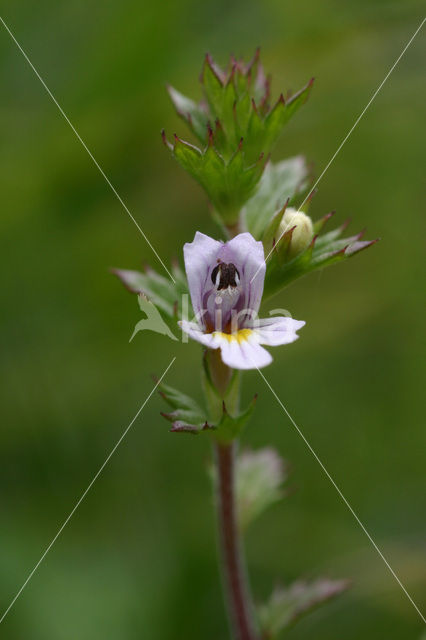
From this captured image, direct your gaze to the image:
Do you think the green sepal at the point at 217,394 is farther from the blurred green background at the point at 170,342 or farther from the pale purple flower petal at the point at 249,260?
the blurred green background at the point at 170,342

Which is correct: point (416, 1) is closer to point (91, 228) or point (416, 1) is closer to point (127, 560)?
point (91, 228)

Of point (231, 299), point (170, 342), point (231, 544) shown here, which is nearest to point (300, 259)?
point (231, 299)

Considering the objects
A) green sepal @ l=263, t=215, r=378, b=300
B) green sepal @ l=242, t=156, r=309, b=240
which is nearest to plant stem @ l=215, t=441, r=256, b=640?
green sepal @ l=263, t=215, r=378, b=300

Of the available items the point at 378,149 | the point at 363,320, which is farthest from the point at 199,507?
the point at 378,149

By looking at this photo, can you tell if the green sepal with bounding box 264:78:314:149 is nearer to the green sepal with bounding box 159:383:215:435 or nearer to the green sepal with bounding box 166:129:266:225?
the green sepal with bounding box 166:129:266:225

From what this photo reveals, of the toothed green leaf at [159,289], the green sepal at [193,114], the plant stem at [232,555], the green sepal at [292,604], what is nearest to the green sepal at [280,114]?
the green sepal at [193,114]

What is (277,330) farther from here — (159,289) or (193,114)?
(193,114)
